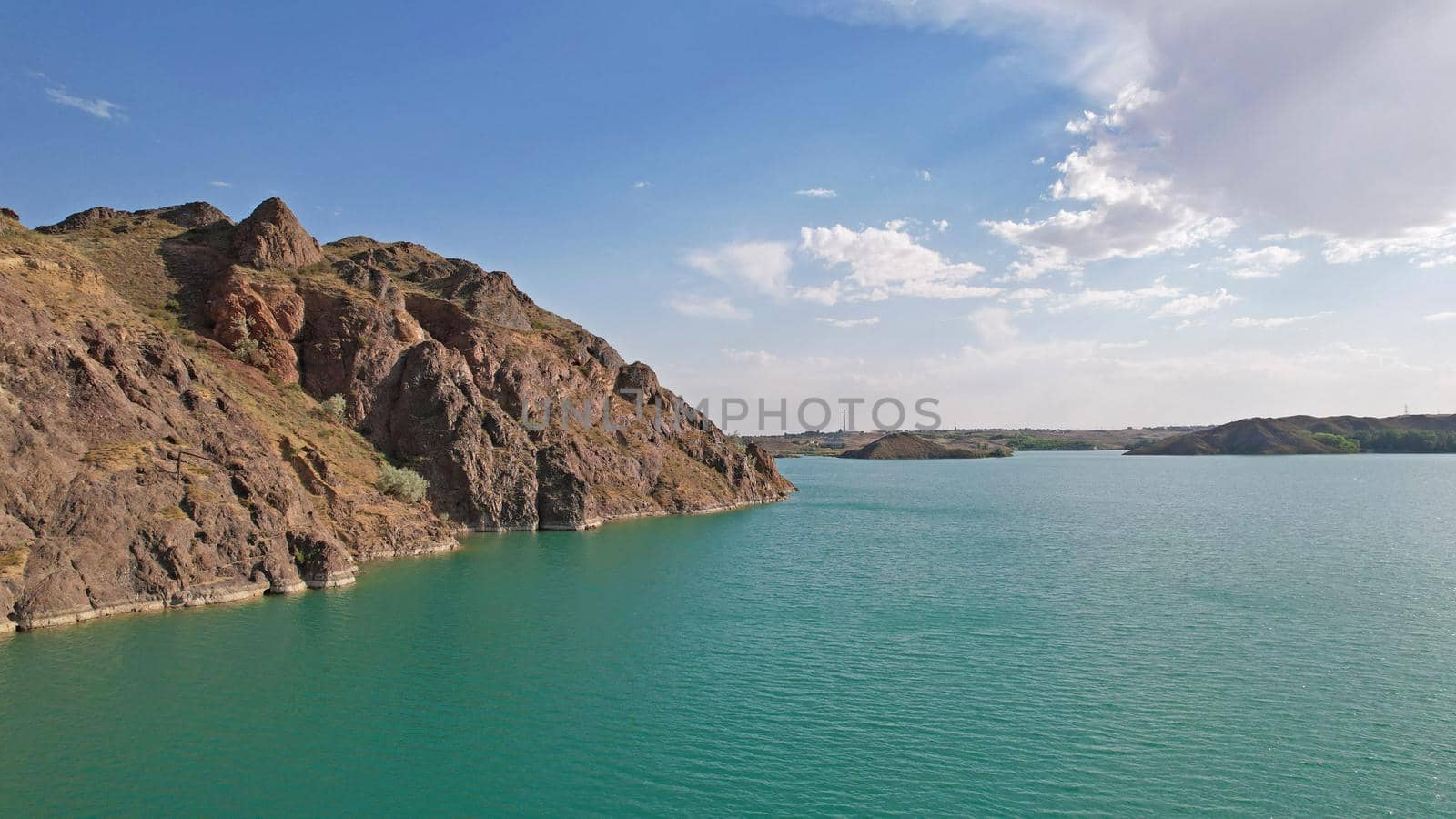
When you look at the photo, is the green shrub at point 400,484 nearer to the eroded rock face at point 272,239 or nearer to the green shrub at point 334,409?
the green shrub at point 334,409

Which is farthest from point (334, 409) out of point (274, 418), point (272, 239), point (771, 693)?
point (771, 693)

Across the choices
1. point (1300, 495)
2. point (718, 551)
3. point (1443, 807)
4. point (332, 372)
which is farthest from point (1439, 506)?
point (332, 372)

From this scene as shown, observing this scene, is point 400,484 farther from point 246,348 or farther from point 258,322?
point 258,322

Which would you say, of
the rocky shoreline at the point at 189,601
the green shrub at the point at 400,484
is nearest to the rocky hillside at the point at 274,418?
the rocky shoreline at the point at 189,601

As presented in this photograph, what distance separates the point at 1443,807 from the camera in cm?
2083

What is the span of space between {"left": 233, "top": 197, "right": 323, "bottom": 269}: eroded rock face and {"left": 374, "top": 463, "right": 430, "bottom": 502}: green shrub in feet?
100

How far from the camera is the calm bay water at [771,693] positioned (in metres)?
22.1

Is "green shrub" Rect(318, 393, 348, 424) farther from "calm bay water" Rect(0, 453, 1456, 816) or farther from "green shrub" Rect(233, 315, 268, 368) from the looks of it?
"calm bay water" Rect(0, 453, 1456, 816)

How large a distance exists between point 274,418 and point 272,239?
30604 mm

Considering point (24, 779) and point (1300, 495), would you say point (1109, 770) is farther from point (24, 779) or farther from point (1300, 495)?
point (1300, 495)

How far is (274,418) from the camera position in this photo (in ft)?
206

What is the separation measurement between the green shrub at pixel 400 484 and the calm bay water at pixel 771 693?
432 inches

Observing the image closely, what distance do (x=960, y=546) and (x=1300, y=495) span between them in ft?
260

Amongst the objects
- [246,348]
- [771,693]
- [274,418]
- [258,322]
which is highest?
[258,322]
